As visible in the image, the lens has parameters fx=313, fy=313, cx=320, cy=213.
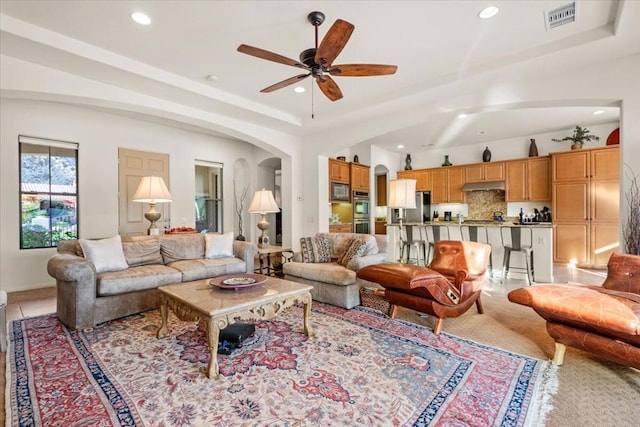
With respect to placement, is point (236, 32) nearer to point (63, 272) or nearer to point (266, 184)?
point (63, 272)

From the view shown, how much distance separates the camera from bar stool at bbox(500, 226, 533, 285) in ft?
15.9

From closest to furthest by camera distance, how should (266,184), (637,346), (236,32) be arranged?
1. (637,346)
2. (236,32)
3. (266,184)

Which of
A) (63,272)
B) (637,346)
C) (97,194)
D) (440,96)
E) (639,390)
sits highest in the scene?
(440,96)

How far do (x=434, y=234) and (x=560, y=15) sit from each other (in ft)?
13.3

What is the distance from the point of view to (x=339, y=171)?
6.86 m

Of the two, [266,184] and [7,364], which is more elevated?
[266,184]

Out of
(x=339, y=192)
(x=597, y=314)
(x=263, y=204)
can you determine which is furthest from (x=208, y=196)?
(x=597, y=314)

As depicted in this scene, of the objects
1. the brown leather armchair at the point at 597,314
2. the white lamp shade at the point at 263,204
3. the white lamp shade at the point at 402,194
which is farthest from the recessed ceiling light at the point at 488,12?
the white lamp shade at the point at 263,204

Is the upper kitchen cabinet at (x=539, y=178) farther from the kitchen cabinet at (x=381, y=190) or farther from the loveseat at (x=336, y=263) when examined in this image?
the loveseat at (x=336, y=263)

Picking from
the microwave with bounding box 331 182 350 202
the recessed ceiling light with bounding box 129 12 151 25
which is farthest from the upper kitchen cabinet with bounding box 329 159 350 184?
the recessed ceiling light with bounding box 129 12 151 25

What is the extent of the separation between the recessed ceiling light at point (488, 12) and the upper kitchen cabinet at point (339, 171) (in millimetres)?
4107

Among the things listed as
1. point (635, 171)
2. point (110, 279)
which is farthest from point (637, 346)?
point (110, 279)

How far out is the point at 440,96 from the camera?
420cm

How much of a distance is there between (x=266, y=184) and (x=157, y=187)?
13.0 ft
